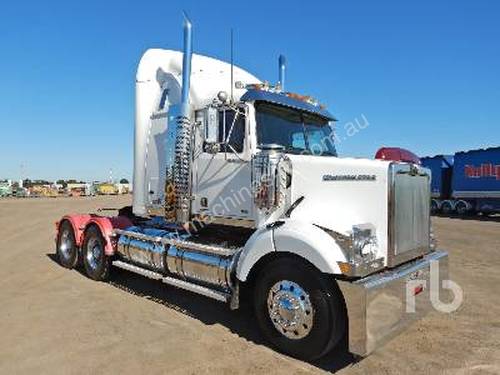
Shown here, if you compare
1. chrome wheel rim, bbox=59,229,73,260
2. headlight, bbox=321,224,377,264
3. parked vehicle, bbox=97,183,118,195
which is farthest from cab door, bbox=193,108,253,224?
parked vehicle, bbox=97,183,118,195

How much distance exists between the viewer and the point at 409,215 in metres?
5.57

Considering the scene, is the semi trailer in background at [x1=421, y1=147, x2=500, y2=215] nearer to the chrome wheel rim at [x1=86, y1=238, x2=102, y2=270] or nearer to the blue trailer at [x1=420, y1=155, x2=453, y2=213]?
the blue trailer at [x1=420, y1=155, x2=453, y2=213]

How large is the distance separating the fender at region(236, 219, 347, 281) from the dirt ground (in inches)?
40.9

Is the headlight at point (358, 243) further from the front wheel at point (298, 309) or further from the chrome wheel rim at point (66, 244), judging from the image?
the chrome wheel rim at point (66, 244)

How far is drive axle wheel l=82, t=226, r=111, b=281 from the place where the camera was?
8602 mm

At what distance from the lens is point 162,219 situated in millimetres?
8117

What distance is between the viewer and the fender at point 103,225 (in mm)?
8461

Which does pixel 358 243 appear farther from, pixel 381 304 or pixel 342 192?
pixel 342 192

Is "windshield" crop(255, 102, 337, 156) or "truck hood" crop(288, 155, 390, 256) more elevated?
"windshield" crop(255, 102, 337, 156)

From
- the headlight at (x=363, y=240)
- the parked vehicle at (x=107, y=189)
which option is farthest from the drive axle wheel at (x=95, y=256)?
the parked vehicle at (x=107, y=189)

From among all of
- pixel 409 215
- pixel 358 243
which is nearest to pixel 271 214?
pixel 358 243

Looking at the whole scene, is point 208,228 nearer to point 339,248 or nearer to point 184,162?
point 184,162

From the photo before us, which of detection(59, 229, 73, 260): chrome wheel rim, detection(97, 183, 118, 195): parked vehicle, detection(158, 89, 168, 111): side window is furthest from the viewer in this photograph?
detection(97, 183, 118, 195): parked vehicle

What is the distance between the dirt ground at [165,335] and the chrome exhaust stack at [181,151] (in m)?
1.46
